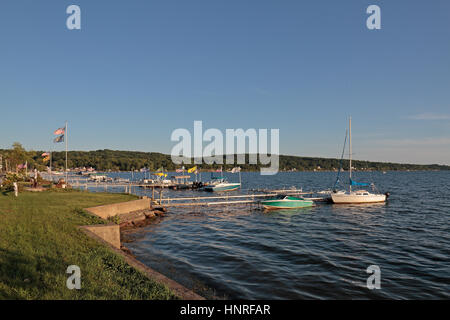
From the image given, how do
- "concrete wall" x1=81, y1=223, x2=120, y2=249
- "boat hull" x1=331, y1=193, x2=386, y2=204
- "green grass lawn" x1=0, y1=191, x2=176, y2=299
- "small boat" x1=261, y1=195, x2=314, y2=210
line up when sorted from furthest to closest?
"boat hull" x1=331, y1=193, x2=386, y2=204, "small boat" x1=261, y1=195, x2=314, y2=210, "concrete wall" x1=81, y1=223, x2=120, y2=249, "green grass lawn" x1=0, y1=191, x2=176, y2=299

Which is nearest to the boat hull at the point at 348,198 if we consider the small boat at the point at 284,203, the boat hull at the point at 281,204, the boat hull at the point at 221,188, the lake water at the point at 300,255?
the small boat at the point at 284,203

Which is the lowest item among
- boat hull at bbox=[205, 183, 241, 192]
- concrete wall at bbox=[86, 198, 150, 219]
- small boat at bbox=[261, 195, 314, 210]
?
boat hull at bbox=[205, 183, 241, 192]

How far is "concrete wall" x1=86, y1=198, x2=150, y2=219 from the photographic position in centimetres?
2145

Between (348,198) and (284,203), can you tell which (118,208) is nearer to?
(284,203)

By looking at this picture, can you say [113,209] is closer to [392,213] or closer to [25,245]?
[25,245]

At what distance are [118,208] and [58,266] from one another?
57.8 ft

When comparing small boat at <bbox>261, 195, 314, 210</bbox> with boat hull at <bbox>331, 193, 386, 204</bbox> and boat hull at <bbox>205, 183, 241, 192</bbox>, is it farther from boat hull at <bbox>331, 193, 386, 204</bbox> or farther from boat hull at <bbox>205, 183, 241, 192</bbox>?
boat hull at <bbox>205, 183, 241, 192</bbox>

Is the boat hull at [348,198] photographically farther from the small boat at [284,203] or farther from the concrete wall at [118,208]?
the concrete wall at [118,208]

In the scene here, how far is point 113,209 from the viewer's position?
24266 millimetres

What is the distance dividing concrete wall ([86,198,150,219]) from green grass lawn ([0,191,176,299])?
7336 mm

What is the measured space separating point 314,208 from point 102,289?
38.3 metres

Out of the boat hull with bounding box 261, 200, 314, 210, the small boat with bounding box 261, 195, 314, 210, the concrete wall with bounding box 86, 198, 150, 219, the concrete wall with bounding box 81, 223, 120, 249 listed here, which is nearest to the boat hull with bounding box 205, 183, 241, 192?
the small boat with bounding box 261, 195, 314, 210

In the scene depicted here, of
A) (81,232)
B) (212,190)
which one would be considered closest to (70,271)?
(81,232)

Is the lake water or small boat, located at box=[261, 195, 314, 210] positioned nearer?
the lake water
